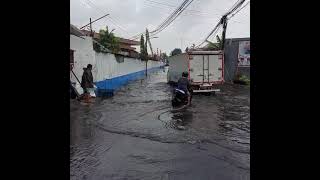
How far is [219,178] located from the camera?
6.31 m

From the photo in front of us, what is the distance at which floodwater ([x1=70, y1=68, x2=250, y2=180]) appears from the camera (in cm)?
668

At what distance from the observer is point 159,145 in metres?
8.95

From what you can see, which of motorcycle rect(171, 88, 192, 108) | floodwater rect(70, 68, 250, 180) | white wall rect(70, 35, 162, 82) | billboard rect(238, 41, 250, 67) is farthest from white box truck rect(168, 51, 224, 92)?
billboard rect(238, 41, 250, 67)

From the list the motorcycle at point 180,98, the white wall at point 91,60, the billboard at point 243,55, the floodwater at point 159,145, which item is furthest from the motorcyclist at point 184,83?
the billboard at point 243,55

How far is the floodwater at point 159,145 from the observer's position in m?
6.68

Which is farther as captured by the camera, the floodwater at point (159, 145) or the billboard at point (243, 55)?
the billboard at point (243, 55)

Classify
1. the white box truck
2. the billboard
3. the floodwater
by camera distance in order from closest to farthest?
the floodwater → the white box truck → the billboard

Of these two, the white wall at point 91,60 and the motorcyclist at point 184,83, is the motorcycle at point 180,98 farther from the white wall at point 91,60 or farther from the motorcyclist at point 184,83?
the white wall at point 91,60

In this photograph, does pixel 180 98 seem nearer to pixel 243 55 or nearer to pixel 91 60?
pixel 91 60

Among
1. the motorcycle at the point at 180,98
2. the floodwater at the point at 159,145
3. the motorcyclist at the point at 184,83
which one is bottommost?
the floodwater at the point at 159,145

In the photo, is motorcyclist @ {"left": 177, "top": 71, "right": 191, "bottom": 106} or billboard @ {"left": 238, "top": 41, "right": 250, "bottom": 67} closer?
motorcyclist @ {"left": 177, "top": 71, "right": 191, "bottom": 106}

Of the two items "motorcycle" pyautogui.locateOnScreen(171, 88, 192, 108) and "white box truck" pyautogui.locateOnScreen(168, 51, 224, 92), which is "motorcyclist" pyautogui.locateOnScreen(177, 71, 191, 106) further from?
"white box truck" pyautogui.locateOnScreen(168, 51, 224, 92)

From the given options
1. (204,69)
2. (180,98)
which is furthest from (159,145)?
(204,69)
